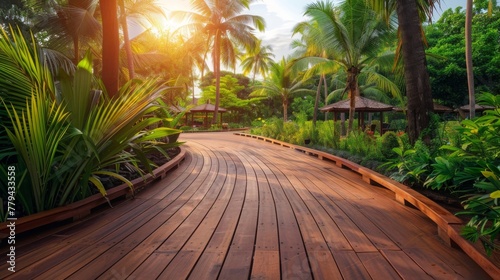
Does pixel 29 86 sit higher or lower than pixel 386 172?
higher

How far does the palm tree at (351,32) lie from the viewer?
10336mm

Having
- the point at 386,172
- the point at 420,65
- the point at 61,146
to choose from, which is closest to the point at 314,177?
the point at 386,172

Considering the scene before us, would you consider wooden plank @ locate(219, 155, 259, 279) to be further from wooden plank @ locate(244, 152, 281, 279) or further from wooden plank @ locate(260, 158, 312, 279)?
wooden plank @ locate(260, 158, 312, 279)

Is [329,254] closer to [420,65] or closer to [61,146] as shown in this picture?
[61,146]

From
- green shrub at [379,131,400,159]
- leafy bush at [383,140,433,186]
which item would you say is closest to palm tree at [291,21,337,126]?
green shrub at [379,131,400,159]

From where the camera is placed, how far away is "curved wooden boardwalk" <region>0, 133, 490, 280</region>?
1.80m

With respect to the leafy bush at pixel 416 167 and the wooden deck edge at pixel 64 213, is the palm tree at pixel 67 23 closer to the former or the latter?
the wooden deck edge at pixel 64 213

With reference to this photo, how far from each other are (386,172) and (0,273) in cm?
475

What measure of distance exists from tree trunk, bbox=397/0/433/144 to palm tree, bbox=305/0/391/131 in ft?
18.5

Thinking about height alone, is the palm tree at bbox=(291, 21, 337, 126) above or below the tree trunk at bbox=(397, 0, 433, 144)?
above

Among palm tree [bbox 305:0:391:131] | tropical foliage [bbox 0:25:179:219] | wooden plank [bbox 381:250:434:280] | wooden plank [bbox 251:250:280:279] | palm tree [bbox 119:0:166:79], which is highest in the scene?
palm tree [bbox 119:0:166:79]

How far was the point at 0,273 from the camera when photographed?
1.79m

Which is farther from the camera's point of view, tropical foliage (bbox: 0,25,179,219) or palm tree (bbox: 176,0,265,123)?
palm tree (bbox: 176,0,265,123)

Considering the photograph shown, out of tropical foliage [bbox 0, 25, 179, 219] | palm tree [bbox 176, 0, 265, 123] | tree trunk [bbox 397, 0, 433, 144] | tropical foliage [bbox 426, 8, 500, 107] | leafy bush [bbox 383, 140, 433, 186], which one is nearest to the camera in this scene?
tropical foliage [bbox 0, 25, 179, 219]
